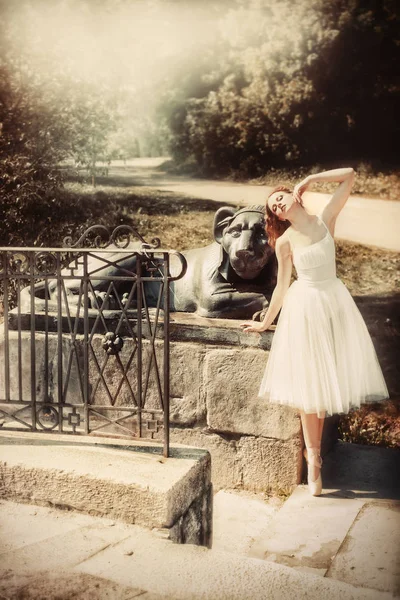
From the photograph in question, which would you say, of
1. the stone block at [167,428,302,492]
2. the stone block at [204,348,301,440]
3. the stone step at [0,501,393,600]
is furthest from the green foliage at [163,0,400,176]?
the stone step at [0,501,393,600]

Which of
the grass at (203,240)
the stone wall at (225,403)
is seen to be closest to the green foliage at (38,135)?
the grass at (203,240)

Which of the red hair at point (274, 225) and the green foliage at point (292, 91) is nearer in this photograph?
the red hair at point (274, 225)

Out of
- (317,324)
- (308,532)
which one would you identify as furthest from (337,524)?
(317,324)

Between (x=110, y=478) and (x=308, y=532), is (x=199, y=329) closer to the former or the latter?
(x=110, y=478)

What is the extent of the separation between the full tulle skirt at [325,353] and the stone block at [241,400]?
1.22 feet

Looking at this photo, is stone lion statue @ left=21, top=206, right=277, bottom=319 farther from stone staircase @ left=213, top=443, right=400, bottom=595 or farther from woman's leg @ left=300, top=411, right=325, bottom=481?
stone staircase @ left=213, top=443, right=400, bottom=595

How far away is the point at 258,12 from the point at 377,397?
99.2 inches

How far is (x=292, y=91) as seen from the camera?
4625 mm

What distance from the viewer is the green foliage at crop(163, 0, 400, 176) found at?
14.1 ft

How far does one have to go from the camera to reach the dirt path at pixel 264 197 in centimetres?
446

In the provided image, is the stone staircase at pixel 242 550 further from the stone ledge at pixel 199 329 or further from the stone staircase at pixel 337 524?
the stone ledge at pixel 199 329

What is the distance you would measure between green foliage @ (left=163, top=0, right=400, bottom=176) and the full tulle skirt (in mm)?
1216

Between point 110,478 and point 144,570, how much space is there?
60cm

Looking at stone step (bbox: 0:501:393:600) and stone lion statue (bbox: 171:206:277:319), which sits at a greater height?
stone lion statue (bbox: 171:206:277:319)
